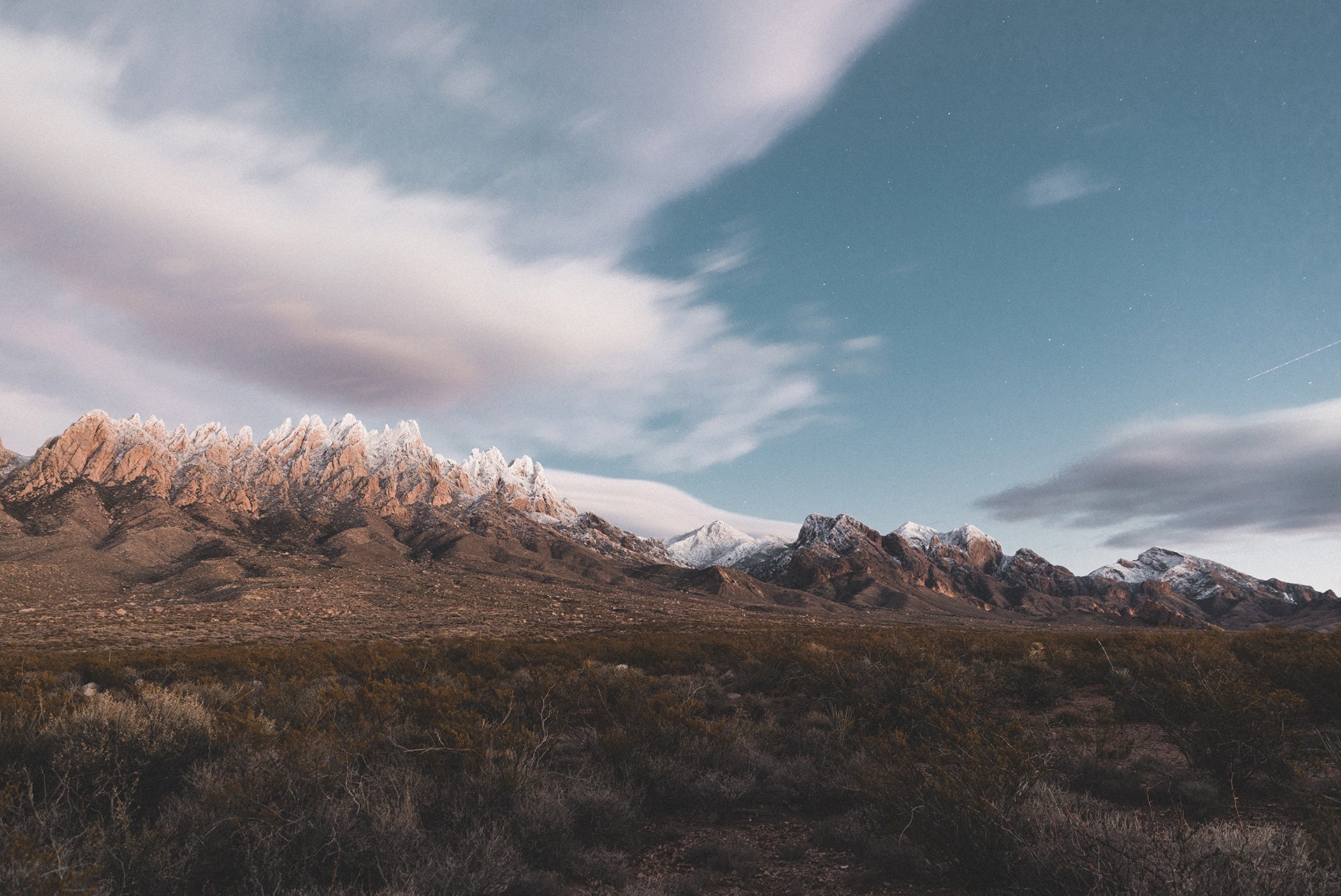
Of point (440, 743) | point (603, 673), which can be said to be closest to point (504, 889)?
point (440, 743)

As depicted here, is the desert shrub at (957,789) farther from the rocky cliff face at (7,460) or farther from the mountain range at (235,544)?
the rocky cliff face at (7,460)

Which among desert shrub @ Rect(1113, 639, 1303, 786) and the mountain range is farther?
the mountain range

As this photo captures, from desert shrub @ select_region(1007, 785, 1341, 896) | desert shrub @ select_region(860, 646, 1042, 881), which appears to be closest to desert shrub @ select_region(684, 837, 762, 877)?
desert shrub @ select_region(860, 646, 1042, 881)

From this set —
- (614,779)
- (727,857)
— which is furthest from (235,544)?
(727,857)

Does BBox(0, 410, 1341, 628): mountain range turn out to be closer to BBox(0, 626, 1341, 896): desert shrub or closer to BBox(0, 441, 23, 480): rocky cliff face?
BBox(0, 441, 23, 480): rocky cliff face

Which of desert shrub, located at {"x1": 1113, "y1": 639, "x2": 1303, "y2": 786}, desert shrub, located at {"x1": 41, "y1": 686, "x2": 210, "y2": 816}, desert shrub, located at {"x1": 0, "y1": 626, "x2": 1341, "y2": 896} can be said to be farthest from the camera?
desert shrub, located at {"x1": 1113, "y1": 639, "x2": 1303, "y2": 786}

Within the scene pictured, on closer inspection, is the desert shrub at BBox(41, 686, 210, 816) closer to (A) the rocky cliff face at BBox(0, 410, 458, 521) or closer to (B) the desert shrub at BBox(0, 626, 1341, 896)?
(B) the desert shrub at BBox(0, 626, 1341, 896)

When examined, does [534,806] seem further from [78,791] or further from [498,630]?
[498,630]

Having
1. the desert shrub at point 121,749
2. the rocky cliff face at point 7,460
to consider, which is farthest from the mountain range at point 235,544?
the desert shrub at point 121,749

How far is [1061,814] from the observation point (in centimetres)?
479

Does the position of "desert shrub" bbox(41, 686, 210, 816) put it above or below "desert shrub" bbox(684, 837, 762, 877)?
above

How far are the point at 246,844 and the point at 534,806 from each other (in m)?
2.73

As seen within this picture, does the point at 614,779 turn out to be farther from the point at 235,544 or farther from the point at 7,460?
the point at 7,460

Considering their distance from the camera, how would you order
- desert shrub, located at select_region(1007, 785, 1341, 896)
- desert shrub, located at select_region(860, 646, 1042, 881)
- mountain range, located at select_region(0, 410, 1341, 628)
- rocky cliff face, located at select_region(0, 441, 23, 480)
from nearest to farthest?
desert shrub, located at select_region(1007, 785, 1341, 896) < desert shrub, located at select_region(860, 646, 1042, 881) < mountain range, located at select_region(0, 410, 1341, 628) < rocky cliff face, located at select_region(0, 441, 23, 480)
